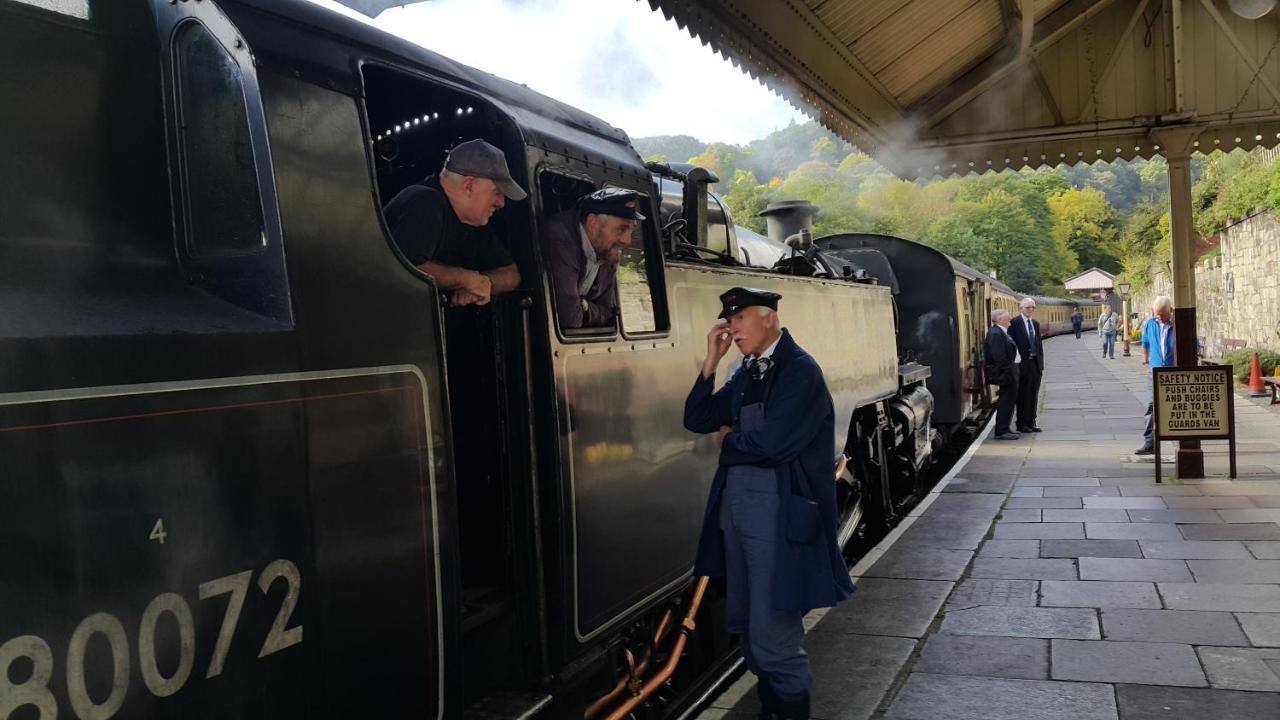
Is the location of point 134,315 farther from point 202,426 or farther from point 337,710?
point 337,710

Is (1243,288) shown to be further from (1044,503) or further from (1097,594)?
(1097,594)

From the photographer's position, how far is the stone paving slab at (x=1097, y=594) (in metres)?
5.66

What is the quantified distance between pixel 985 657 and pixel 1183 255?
620 centimetres

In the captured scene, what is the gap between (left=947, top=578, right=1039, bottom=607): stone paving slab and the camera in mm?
5791

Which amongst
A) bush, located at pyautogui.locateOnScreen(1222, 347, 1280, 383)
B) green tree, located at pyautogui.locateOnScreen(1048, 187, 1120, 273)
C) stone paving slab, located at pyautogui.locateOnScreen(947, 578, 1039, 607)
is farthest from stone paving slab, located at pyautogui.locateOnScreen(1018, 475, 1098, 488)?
green tree, located at pyautogui.locateOnScreen(1048, 187, 1120, 273)

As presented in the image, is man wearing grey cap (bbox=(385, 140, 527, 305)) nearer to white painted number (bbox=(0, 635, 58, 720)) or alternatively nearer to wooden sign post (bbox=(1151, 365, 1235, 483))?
white painted number (bbox=(0, 635, 58, 720))

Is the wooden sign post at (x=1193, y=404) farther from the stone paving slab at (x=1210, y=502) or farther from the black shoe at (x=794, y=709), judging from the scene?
the black shoe at (x=794, y=709)

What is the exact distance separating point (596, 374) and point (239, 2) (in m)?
1.87

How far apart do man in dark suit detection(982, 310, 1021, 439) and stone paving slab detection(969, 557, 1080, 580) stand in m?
7.16

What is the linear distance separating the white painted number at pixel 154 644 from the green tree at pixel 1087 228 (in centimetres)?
10052

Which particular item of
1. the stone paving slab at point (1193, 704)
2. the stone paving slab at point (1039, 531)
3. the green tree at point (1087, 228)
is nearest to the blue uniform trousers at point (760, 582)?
the stone paving slab at point (1193, 704)

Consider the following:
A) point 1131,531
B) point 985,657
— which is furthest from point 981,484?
point 985,657

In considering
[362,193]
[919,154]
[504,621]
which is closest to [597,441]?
[504,621]

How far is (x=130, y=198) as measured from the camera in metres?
1.96
